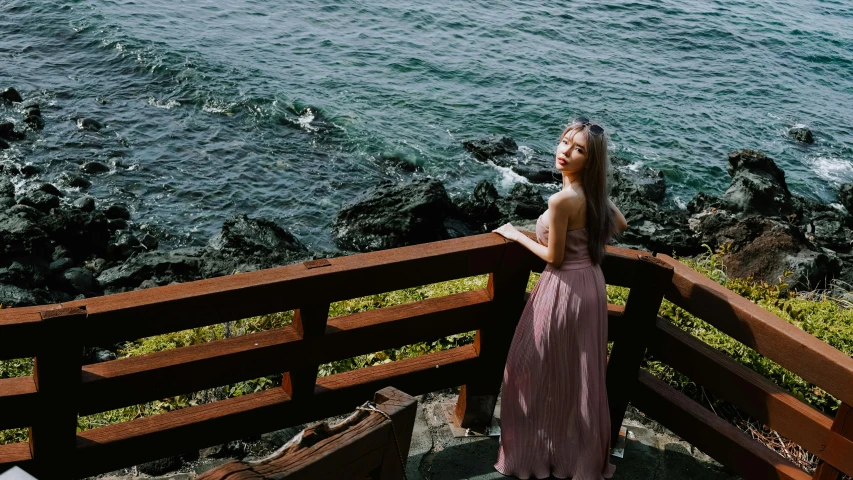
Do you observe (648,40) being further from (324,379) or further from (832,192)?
(324,379)

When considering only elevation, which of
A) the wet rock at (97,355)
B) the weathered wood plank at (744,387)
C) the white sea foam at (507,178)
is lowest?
the white sea foam at (507,178)

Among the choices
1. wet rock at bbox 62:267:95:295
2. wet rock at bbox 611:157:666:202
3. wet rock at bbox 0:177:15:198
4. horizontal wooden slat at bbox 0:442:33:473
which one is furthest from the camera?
wet rock at bbox 611:157:666:202

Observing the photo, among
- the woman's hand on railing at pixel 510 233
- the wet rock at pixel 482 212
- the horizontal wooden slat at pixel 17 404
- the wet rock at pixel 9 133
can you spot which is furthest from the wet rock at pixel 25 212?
the woman's hand on railing at pixel 510 233

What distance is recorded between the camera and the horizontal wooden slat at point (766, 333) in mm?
4898

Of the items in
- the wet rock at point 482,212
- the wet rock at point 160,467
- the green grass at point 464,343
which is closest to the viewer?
the wet rock at point 160,467

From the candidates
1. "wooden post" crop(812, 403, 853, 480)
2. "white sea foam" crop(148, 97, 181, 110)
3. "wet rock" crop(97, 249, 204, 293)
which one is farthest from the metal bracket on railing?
"white sea foam" crop(148, 97, 181, 110)

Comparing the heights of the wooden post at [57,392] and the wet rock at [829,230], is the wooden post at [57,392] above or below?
above

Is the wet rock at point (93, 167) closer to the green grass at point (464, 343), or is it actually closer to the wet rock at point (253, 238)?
the wet rock at point (253, 238)

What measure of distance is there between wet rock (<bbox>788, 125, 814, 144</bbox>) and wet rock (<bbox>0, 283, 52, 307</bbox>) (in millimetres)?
19771

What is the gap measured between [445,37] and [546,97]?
5247mm

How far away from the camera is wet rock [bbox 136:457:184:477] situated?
5.70m

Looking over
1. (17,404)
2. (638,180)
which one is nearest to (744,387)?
(17,404)

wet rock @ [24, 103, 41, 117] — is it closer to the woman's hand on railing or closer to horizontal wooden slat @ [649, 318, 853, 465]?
the woman's hand on railing

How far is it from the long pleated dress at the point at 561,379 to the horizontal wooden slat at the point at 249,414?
45 centimetres
